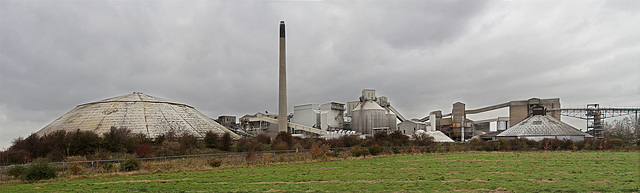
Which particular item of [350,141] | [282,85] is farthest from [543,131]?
[282,85]

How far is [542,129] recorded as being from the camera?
87.6 metres

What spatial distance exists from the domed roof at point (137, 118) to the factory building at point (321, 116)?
26.3m

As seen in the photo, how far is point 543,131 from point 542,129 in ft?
3.00

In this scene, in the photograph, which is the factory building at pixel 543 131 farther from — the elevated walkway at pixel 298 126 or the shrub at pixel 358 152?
the shrub at pixel 358 152

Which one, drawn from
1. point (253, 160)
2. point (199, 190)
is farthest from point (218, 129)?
point (199, 190)

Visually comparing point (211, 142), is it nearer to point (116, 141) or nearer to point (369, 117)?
point (116, 141)

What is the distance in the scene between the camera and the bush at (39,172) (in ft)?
87.7

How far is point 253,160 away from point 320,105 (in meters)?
71.1

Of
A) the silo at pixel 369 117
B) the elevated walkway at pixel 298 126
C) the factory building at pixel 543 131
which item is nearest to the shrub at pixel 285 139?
the elevated walkway at pixel 298 126

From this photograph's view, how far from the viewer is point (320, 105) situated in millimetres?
108438

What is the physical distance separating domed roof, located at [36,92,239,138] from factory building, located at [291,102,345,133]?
26328mm

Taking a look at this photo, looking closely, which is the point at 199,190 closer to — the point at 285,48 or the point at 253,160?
the point at 253,160

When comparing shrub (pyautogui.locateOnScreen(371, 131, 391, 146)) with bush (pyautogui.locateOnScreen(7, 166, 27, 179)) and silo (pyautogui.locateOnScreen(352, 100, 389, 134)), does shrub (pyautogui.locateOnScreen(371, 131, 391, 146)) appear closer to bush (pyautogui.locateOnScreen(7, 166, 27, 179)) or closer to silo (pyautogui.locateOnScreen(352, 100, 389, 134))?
silo (pyautogui.locateOnScreen(352, 100, 389, 134))

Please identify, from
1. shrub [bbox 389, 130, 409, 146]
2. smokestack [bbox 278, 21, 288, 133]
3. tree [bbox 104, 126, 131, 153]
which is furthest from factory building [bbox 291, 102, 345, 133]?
tree [bbox 104, 126, 131, 153]
